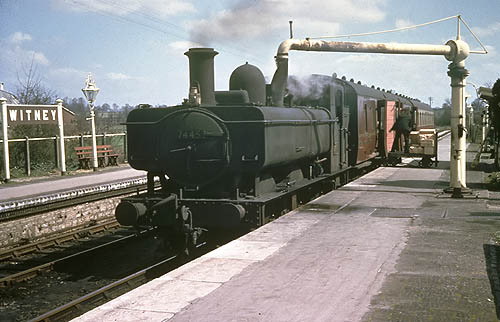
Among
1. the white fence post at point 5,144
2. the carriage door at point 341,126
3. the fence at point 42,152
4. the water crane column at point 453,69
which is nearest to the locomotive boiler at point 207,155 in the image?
the water crane column at point 453,69

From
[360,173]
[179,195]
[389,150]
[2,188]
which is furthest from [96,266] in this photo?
[389,150]

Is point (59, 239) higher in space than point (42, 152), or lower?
lower

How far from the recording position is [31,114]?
60.4 feet

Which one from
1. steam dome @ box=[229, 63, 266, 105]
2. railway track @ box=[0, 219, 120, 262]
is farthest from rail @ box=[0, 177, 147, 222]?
steam dome @ box=[229, 63, 266, 105]

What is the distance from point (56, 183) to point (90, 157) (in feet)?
14.2

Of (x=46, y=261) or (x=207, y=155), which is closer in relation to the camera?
(x=207, y=155)

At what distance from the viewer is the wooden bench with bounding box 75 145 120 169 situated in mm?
20422

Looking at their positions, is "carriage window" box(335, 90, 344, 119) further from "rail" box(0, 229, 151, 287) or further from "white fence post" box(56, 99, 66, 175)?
"white fence post" box(56, 99, 66, 175)

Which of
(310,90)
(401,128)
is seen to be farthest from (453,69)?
(401,128)

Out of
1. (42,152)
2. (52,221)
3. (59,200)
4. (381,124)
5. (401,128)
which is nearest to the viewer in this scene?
(52,221)

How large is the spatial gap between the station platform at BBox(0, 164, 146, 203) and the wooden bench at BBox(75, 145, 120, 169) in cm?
87

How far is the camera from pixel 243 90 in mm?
8961

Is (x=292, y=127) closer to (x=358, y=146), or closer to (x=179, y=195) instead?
(x=179, y=195)

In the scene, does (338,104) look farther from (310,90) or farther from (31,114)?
(31,114)
